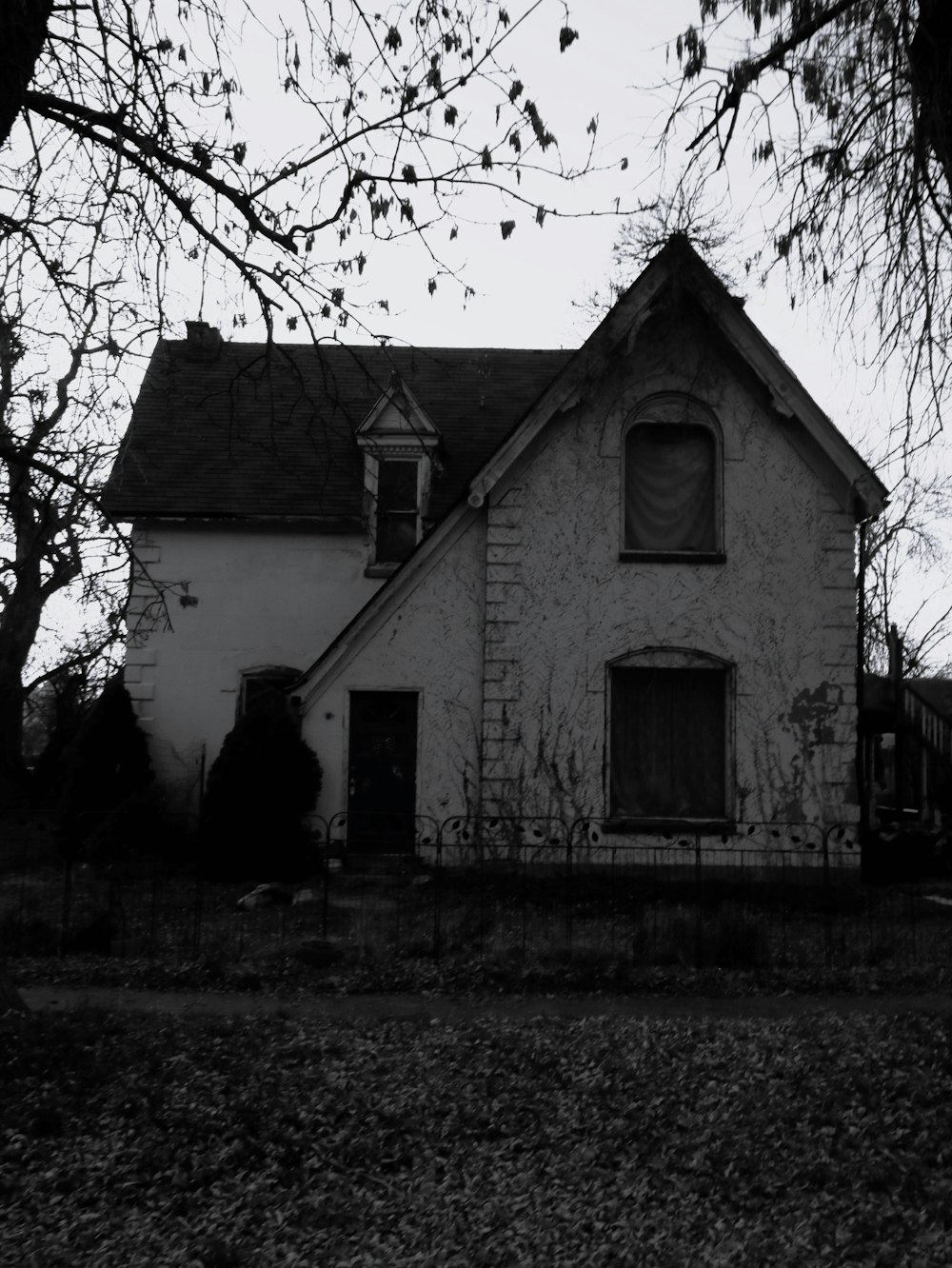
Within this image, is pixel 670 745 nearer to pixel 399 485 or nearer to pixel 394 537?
pixel 394 537

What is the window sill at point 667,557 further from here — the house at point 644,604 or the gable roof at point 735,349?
the gable roof at point 735,349

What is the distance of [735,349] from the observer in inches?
635

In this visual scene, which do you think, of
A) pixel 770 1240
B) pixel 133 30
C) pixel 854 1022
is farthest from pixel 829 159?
Answer: pixel 770 1240

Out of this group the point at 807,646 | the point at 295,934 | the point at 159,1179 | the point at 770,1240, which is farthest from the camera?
the point at 807,646

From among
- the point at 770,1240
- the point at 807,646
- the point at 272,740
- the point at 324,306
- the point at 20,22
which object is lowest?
the point at 770,1240

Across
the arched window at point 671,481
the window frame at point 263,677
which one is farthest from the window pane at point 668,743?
the window frame at point 263,677

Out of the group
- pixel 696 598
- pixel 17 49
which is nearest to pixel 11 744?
pixel 696 598

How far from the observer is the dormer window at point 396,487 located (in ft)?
64.8

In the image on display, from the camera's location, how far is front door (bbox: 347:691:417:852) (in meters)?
17.6

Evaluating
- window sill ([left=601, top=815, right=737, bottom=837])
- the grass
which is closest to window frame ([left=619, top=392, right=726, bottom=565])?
window sill ([left=601, top=815, right=737, bottom=837])

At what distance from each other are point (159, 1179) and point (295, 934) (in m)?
6.29

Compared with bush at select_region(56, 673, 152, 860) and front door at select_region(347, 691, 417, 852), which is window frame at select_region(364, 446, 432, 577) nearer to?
front door at select_region(347, 691, 417, 852)

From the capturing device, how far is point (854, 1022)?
8.27 meters

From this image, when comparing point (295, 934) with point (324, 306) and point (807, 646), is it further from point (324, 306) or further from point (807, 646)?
point (807, 646)
